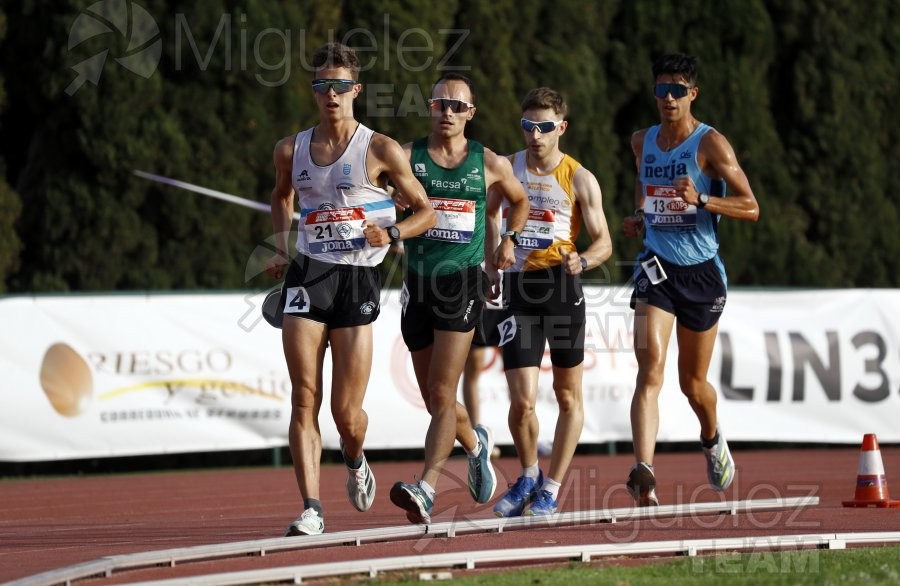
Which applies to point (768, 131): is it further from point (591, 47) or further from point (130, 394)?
point (130, 394)

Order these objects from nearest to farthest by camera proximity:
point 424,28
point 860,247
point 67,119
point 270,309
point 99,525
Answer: point 270,309, point 99,525, point 67,119, point 424,28, point 860,247

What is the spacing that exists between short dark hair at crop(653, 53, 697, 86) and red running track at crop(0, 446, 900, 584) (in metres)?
2.76

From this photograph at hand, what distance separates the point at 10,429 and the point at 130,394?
3.80 ft

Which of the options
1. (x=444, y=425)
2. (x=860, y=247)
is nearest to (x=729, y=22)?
(x=860, y=247)

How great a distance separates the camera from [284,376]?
15430 millimetres

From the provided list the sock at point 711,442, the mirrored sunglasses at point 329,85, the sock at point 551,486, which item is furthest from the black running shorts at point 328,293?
the sock at point 711,442

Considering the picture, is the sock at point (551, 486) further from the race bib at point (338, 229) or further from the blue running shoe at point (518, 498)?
the race bib at point (338, 229)

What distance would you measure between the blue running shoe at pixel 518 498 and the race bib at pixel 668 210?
5.94 feet

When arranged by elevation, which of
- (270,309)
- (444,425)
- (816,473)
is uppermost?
(270,309)

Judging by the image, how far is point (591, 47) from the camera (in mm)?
19250

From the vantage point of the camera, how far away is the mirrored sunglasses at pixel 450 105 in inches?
345

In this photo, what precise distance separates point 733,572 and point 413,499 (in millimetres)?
2121

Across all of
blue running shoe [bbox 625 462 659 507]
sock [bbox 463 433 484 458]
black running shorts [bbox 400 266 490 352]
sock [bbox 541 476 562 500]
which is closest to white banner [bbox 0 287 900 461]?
sock [bbox 463 433 484 458]

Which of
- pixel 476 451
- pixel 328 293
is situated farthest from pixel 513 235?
pixel 476 451
